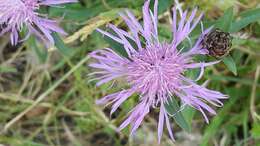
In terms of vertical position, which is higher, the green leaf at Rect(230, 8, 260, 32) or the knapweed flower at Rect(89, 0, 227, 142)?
the green leaf at Rect(230, 8, 260, 32)

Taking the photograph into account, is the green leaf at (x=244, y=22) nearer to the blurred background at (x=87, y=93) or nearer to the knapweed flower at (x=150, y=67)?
the knapweed flower at (x=150, y=67)

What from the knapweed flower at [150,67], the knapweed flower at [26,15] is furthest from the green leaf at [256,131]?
the knapweed flower at [26,15]

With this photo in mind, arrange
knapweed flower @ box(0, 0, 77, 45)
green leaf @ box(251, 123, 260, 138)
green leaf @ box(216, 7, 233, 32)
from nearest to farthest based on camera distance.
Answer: green leaf @ box(216, 7, 233, 32), knapweed flower @ box(0, 0, 77, 45), green leaf @ box(251, 123, 260, 138)

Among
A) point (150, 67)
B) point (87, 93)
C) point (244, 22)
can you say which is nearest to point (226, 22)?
point (244, 22)

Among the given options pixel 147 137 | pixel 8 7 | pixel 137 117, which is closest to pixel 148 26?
pixel 137 117

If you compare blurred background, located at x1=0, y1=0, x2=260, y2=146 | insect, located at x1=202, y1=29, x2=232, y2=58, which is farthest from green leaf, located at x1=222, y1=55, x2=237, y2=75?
blurred background, located at x1=0, y1=0, x2=260, y2=146

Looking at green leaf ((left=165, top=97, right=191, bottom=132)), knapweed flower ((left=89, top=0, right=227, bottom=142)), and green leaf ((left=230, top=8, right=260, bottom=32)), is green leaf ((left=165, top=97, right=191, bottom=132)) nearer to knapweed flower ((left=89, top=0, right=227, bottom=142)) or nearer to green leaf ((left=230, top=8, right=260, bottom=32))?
knapweed flower ((left=89, top=0, right=227, bottom=142))

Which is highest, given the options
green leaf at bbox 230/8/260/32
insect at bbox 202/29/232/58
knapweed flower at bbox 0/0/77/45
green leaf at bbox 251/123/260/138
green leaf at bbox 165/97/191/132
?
knapweed flower at bbox 0/0/77/45
